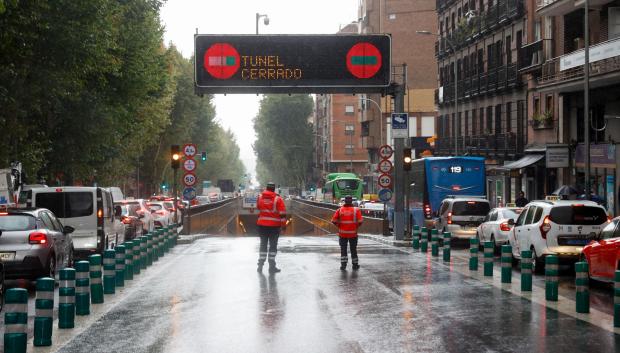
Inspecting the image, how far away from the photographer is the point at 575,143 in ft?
142

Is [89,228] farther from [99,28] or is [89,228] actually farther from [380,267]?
[99,28]

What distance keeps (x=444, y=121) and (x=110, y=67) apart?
125 feet

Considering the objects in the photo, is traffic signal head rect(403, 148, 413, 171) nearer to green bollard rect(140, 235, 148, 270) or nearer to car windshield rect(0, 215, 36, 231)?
green bollard rect(140, 235, 148, 270)

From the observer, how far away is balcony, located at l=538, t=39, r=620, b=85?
34.6 m

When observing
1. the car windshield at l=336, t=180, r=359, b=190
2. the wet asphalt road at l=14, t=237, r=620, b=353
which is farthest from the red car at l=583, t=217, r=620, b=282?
the car windshield at l=336, t=180, r=359, b=190

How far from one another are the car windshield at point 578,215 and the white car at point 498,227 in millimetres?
4625

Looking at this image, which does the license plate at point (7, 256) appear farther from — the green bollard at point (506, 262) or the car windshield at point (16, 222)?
the green bollard at point (506, 262)

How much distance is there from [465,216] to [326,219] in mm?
31432

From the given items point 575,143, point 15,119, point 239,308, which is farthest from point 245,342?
point 575,143

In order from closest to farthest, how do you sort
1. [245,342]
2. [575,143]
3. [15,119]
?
1. [245,342]
2. [15,119]
3. [575,143]

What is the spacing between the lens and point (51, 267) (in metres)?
19.6

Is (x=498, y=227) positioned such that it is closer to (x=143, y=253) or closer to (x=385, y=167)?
(x=385, y=167)

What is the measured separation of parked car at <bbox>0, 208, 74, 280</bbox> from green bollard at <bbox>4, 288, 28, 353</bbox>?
8.03 meters

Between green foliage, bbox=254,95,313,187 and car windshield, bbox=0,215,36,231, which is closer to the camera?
car windshield, bbox=0,215,36,231
